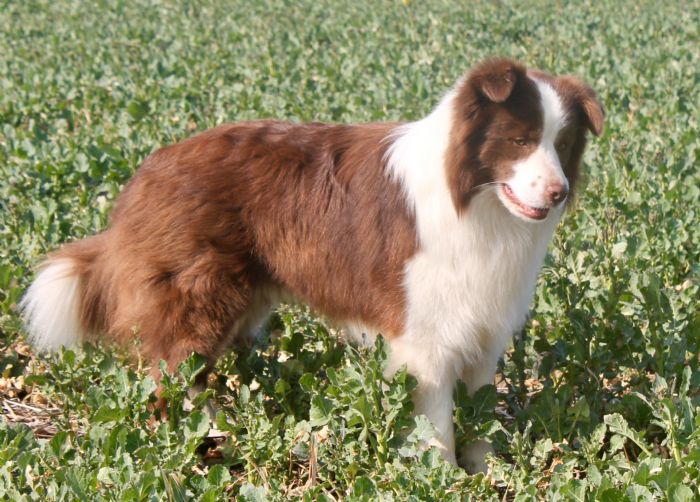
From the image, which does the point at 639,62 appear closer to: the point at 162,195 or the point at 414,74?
the point at 414,74

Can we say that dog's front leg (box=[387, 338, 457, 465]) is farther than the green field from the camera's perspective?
Yes

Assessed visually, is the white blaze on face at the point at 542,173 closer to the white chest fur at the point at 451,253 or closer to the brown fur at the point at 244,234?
the white chest fur at the point at 451,253

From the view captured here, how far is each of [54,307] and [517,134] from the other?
2.29 m

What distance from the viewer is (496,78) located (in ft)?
12.1

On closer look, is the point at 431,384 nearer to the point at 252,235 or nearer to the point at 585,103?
the point at 252,235

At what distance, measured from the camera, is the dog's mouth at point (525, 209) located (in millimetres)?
3791

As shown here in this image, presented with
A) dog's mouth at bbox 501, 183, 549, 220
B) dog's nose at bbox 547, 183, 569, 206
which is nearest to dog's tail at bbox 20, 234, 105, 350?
dog's mouth at bbox 501, 183, 549, 220

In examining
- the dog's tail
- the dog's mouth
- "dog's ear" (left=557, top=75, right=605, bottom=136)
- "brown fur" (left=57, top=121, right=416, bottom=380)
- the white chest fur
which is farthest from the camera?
the dog's tail

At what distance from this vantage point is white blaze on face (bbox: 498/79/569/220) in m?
3.72

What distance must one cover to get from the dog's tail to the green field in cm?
13

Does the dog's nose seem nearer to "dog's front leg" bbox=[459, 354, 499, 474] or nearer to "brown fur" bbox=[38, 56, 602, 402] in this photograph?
"brown fur" bbox=[38, 56, 602, 402]

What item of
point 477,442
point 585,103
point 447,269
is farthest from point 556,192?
point 477,442

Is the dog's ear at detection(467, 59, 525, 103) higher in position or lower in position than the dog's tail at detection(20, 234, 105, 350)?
higher

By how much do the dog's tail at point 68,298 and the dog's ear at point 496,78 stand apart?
1.93 m
